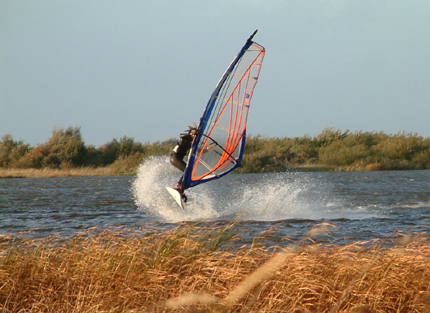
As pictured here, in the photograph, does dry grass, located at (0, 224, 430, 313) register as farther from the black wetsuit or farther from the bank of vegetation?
the bank of vegetation

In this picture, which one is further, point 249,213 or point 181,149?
point 249,213

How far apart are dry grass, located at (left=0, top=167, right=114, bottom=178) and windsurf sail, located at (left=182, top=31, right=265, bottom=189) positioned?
23.4 m

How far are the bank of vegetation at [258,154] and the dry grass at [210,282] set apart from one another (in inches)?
1054

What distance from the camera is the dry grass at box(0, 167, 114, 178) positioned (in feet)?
101

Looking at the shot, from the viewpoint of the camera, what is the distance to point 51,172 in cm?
3111

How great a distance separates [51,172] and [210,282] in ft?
94.8

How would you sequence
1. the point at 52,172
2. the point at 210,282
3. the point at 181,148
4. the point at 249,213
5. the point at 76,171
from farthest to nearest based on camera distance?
1. the point at 76,171
2. the point at 52,172
3. the point at 249,213
4. the point at 181,148
5. the point at 210,282

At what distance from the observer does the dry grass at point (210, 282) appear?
152 inches

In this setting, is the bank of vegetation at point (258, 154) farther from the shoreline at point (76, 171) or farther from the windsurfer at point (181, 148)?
the windsurfer at point (181, 148)

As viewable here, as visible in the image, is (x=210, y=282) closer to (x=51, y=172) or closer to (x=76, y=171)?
(x=51, y=172)

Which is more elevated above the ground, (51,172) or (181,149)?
(181,149)

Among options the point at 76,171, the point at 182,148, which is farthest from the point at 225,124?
the point at 76,171

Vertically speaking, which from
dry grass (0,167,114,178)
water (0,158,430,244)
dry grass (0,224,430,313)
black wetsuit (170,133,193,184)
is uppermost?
black wetsuit (170,133,193,184)

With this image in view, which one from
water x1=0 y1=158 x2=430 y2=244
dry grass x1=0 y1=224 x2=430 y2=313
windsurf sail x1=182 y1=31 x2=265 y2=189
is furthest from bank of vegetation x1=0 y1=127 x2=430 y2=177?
dry grass x1=0 y1=224 x2=430 y2=313
